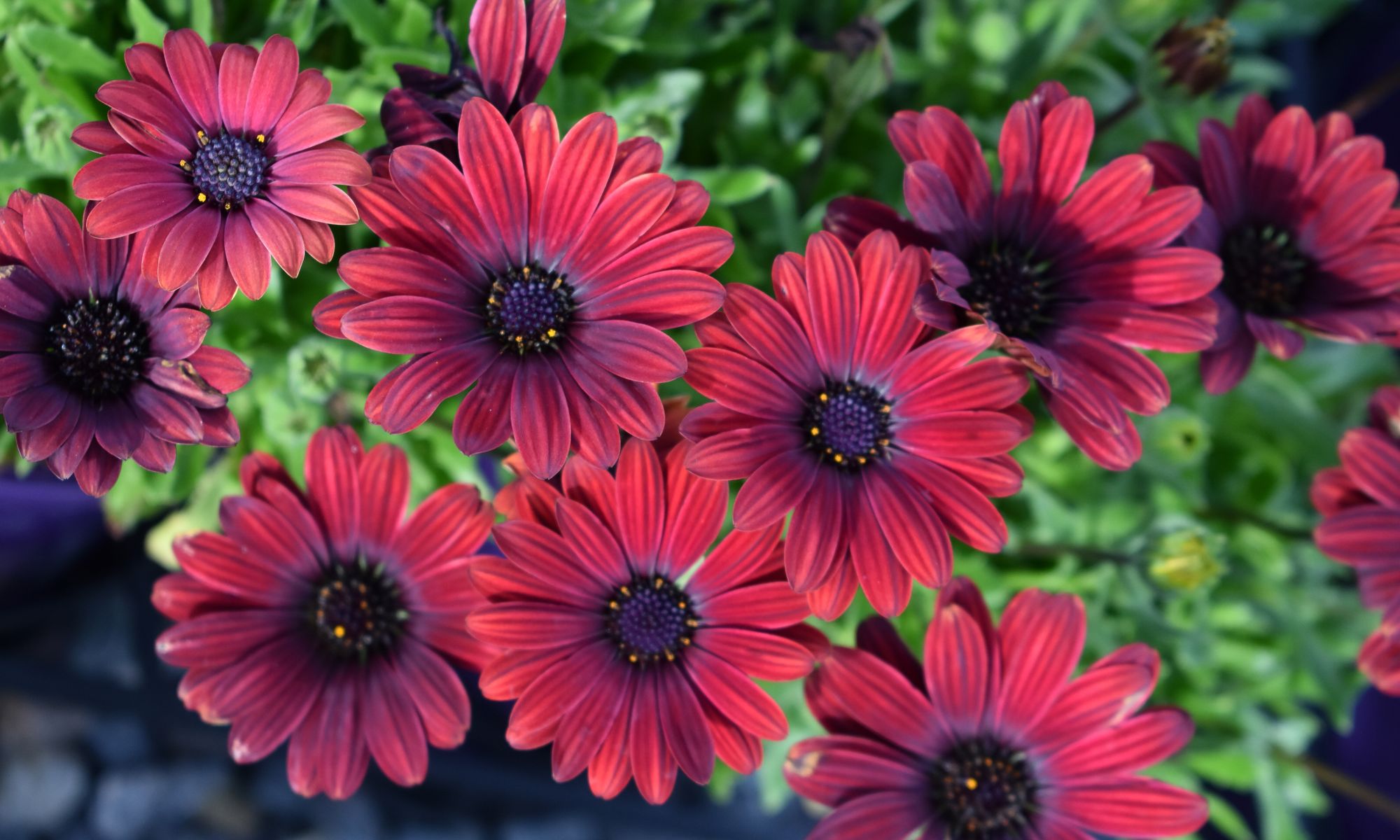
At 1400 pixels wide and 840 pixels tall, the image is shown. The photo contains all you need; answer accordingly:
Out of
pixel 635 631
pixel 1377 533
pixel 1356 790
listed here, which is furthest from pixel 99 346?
pixel 1356 790

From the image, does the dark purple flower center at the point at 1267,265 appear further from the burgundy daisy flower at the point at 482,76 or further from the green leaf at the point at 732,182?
the burgundy daisy flower at the point at 482,76

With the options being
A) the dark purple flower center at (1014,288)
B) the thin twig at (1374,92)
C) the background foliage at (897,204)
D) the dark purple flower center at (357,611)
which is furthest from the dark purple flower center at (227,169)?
the thin twig at (1374,92)

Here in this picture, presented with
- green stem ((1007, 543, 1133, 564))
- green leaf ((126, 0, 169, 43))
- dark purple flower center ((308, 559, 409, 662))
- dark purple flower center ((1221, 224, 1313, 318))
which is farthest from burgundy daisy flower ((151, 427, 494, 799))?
dark purple flower center ((1221, 224, 1313, 318))

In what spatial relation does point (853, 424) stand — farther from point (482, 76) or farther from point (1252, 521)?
point (1252, 521)

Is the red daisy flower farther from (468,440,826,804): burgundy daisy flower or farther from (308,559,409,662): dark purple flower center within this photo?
(308,559,409,662): dark purple flower center

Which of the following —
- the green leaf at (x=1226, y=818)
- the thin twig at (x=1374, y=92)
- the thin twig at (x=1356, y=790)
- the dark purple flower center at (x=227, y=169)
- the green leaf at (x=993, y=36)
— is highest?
the thin twig at (x=1374, y=92)

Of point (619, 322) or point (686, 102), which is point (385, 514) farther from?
point (686, 102)

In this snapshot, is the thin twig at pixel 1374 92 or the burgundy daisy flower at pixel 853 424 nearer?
the burgundy daisy flower at pixel 853 424
